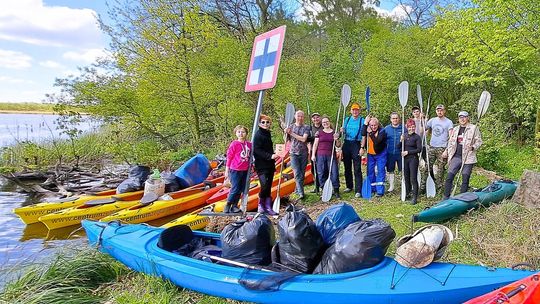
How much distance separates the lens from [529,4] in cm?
783

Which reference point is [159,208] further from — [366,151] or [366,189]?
[366,151]

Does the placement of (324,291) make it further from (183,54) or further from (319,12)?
(319,12)

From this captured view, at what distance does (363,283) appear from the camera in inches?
115

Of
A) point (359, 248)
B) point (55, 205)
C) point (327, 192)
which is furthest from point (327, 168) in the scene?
point (55, 205)

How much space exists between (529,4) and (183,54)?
9853 mm

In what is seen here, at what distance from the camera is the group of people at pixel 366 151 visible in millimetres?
5852

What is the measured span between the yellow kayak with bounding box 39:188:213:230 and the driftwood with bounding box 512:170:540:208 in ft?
20.4

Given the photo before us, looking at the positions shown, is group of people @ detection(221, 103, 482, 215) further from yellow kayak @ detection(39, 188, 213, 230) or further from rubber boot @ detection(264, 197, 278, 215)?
yellow kayak @ detection(39, 188, 213, 230)

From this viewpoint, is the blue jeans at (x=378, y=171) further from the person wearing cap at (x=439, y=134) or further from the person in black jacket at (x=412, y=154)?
the person wearing cap at (x=439, y=134)

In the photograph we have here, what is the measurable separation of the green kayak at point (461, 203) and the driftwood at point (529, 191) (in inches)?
14.3

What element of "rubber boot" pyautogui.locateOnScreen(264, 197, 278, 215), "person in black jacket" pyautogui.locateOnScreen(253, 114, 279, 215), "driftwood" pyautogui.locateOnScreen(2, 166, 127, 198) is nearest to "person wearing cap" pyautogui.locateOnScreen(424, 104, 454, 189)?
"person in black jacket" pyautogui.locateOnScreen(253, 114, 279, 215)

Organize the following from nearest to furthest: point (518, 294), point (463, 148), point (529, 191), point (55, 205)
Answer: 1. point (518, 294)
2. point (529, 191)
3. point (463, 148)
4. point (55, 205)

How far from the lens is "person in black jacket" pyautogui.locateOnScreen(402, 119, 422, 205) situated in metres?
6.14

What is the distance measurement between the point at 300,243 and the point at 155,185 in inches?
Answer: 209
